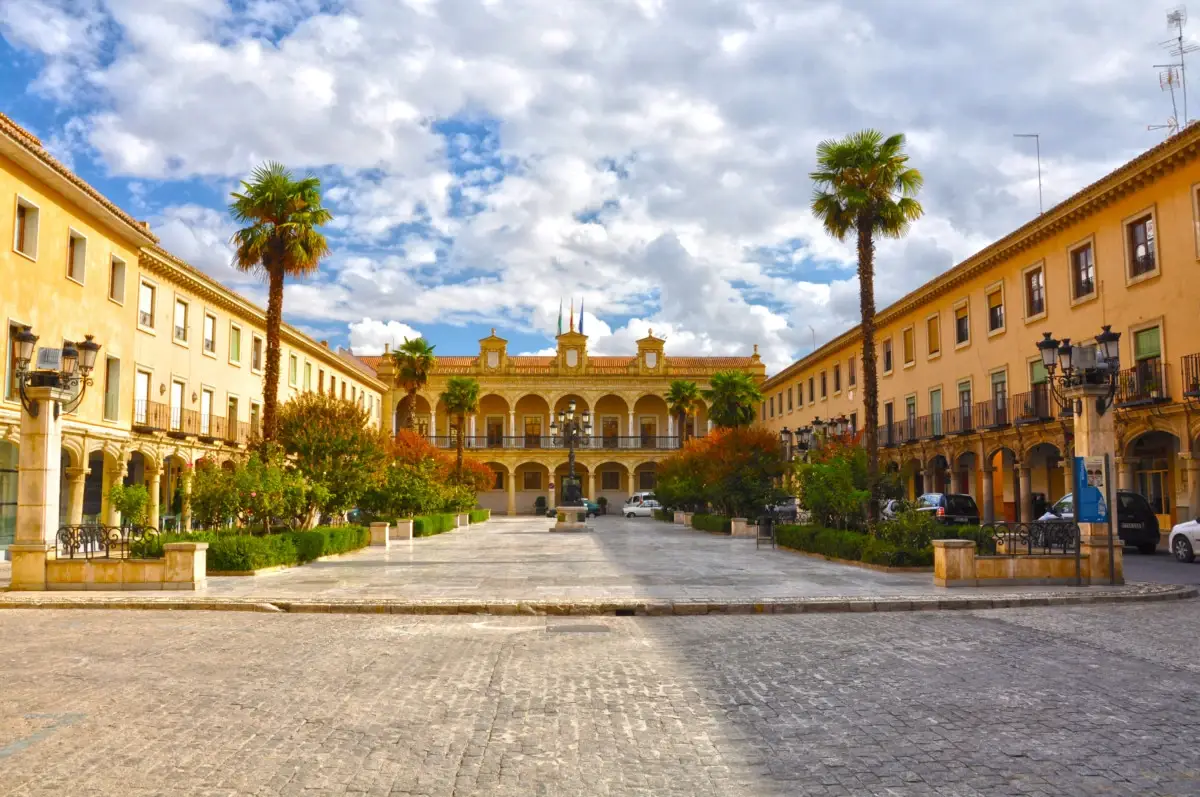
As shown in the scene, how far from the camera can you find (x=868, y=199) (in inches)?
907

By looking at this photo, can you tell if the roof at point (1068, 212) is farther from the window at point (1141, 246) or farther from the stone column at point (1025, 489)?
the stone column at point (1025, 489)

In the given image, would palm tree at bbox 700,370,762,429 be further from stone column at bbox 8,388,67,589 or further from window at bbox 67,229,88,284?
stone column at bbox 8,388,67,589

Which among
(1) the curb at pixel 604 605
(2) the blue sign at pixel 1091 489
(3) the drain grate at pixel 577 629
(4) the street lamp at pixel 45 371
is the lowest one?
(3) the drain grate at pixel 577 629

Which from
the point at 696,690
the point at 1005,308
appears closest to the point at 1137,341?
the point at 1005,308

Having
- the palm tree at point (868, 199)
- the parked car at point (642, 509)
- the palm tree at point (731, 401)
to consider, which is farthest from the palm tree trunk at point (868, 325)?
the parked car at point (642, 509)

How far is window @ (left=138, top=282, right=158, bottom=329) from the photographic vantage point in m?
32.0

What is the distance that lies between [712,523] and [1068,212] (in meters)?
16.0

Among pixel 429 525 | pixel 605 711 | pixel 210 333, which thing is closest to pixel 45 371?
pixel 605 711

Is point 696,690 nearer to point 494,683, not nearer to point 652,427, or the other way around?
point 494,683

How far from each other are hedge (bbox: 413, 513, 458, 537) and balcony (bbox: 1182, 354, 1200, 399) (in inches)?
927

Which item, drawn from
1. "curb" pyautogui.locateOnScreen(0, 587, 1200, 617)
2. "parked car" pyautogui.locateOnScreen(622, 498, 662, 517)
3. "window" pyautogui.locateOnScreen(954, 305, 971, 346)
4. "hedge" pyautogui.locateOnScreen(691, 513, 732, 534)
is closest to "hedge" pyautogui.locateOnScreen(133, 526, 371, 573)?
"curb" pyautogui.locateOnScreen(0, 587, 1200, 617)

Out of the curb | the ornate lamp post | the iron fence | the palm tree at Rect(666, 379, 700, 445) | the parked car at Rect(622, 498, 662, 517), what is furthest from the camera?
the parked car at Rect(622, 498, 662, 517)

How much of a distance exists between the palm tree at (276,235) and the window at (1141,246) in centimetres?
2190

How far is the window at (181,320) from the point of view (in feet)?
115
